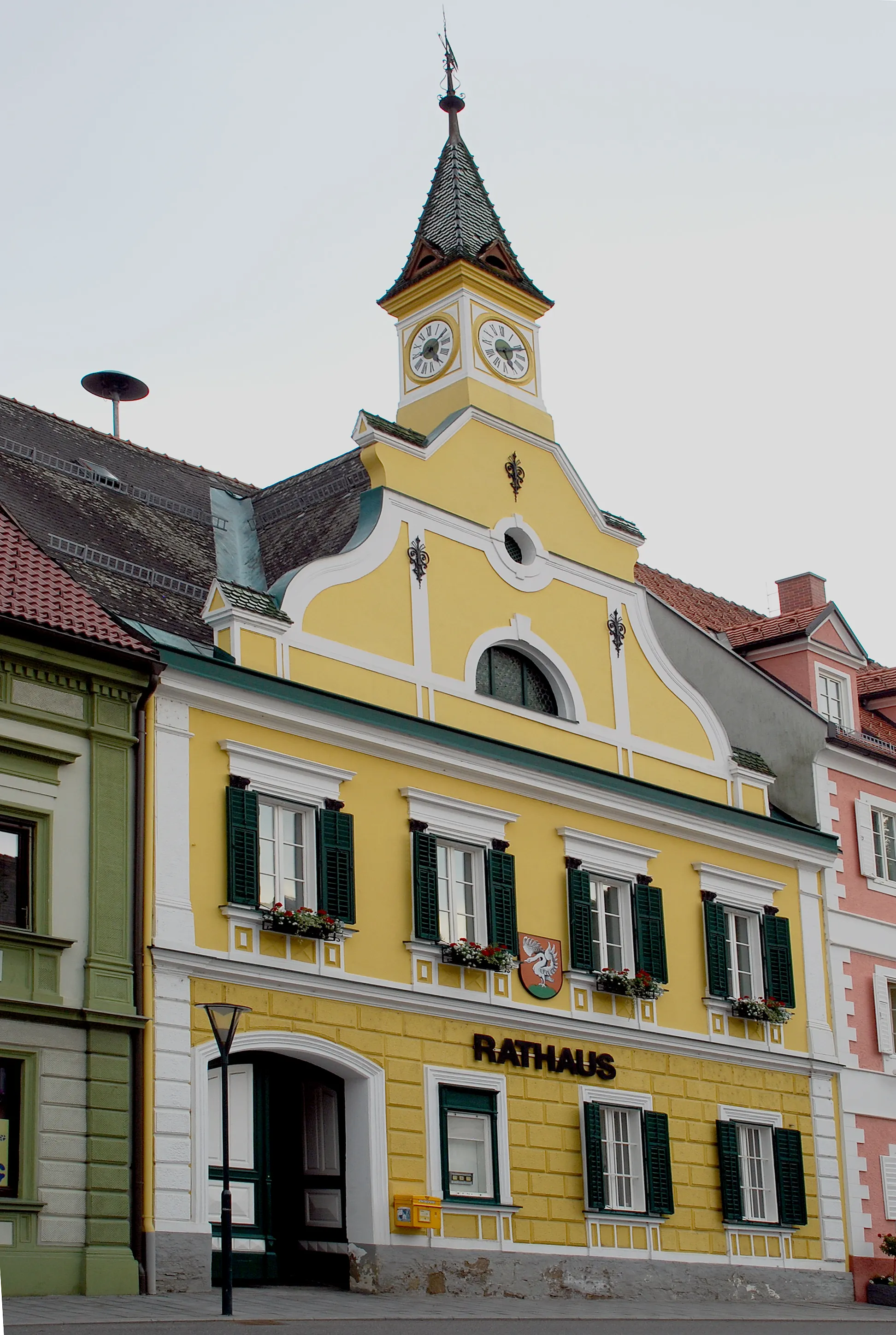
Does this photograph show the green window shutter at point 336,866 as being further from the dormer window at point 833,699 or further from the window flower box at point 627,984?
the dormer window at point 833,699

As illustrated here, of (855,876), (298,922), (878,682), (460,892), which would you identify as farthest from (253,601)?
(878,682)

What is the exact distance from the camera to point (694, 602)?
40.8 metres

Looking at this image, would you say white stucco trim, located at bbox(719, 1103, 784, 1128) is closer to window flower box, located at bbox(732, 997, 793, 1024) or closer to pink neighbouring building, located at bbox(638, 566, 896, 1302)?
window flower box, located at bbox(732, 997, 793, 1024)

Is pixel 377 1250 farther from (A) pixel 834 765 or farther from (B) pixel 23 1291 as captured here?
(A) pixel 834 765

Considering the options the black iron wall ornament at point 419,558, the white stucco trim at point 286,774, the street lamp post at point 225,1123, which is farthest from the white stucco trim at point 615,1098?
the black iron wall ornament at point 419,558

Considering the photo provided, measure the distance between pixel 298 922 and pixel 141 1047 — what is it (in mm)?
2839

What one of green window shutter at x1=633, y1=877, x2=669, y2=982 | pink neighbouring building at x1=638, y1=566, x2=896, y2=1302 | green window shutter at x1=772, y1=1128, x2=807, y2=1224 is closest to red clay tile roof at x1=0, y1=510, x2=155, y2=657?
green window shutter at x1=633, y1=877, x2=669, y2=982

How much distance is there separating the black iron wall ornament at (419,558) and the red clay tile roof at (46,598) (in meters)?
5.75

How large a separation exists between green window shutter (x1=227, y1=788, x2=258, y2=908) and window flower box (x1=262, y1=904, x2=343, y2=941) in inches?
11.2

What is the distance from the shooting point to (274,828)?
25844 millimetres

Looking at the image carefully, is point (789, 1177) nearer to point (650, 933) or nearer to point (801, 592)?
point (650, 933)

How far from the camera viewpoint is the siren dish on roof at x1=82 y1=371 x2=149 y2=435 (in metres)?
35.2

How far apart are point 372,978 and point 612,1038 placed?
16.4 ft

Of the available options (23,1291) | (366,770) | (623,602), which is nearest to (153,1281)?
(23,1291)
